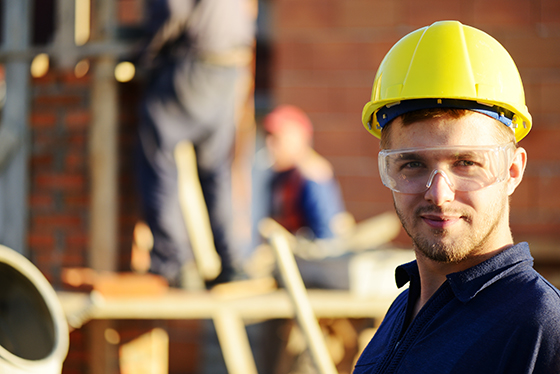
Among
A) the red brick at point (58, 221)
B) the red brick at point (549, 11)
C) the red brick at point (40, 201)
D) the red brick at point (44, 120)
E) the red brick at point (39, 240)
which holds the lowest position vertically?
the red brick at point (39, 240)

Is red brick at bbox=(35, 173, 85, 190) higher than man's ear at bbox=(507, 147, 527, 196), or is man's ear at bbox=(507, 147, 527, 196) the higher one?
man's ear at bbox=(507, 147, 527, 196)

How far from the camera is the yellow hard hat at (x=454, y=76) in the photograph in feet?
3.96

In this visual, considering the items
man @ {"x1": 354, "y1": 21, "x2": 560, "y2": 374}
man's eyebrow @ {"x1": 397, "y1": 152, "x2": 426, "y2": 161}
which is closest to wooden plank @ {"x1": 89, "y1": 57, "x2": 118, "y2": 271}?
man @ {"x1": 354, "y1": 21, "x2": 560, "y2": 374}

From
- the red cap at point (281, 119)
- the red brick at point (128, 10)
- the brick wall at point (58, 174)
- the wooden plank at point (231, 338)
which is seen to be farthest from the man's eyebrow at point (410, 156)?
the red brick at point (128, 10)

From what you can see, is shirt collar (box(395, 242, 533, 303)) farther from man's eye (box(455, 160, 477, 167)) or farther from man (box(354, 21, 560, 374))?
man's eye (box(455, 160, 477, 167))

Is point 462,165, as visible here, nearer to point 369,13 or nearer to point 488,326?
point 488,326

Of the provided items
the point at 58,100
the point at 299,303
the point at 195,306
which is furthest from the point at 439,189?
the point at 58,100

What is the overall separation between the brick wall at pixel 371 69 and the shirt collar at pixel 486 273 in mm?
3696

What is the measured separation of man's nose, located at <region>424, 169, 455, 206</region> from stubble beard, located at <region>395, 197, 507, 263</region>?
0.08 ft

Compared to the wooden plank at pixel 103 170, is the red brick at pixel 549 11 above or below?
above

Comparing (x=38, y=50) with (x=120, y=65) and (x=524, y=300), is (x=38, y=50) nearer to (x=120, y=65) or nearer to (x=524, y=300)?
(x=120, y=65)

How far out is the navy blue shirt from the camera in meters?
0.99

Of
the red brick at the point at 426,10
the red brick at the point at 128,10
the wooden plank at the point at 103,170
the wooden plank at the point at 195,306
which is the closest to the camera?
the wooden plank at the point at 195,306

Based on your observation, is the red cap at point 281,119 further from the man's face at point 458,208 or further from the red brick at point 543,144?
the man's face at point 458,208
